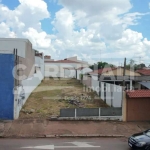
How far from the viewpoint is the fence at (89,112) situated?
14227 millimetres

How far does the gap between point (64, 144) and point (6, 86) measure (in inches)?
232

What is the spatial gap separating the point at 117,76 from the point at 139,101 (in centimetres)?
1226

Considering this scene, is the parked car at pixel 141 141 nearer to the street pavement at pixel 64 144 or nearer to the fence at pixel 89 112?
the street pavement at pixel 64 144

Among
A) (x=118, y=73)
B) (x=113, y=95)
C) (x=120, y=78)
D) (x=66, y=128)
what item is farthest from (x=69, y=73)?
(x=66, y=128)

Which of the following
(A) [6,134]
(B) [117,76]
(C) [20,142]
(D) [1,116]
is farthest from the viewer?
(B) [117,76]

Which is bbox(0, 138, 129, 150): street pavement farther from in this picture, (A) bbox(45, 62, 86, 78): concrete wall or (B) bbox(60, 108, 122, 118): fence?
(A) bbox(45, 62, 86, 78): concrete wall

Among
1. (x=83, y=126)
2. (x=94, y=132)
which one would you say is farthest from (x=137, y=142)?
(x=83, y=126)

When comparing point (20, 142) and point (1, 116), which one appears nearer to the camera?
point (20, 142)

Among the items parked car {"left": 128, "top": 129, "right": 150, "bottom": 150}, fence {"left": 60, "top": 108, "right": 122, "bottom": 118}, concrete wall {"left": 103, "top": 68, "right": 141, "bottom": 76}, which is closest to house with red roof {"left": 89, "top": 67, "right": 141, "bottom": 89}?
concrete wall {"left": 103, "top": 68, "right": 141, "bottom": 76}

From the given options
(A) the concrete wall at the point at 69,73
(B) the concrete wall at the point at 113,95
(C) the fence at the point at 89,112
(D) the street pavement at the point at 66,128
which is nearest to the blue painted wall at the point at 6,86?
(D) the street pavement at the point at 66,128

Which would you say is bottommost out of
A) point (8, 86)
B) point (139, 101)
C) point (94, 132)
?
point (94, 132)

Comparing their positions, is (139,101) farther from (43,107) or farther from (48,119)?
(43,107)

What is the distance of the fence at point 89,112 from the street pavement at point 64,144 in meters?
2.86

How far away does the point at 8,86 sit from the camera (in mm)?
14289
